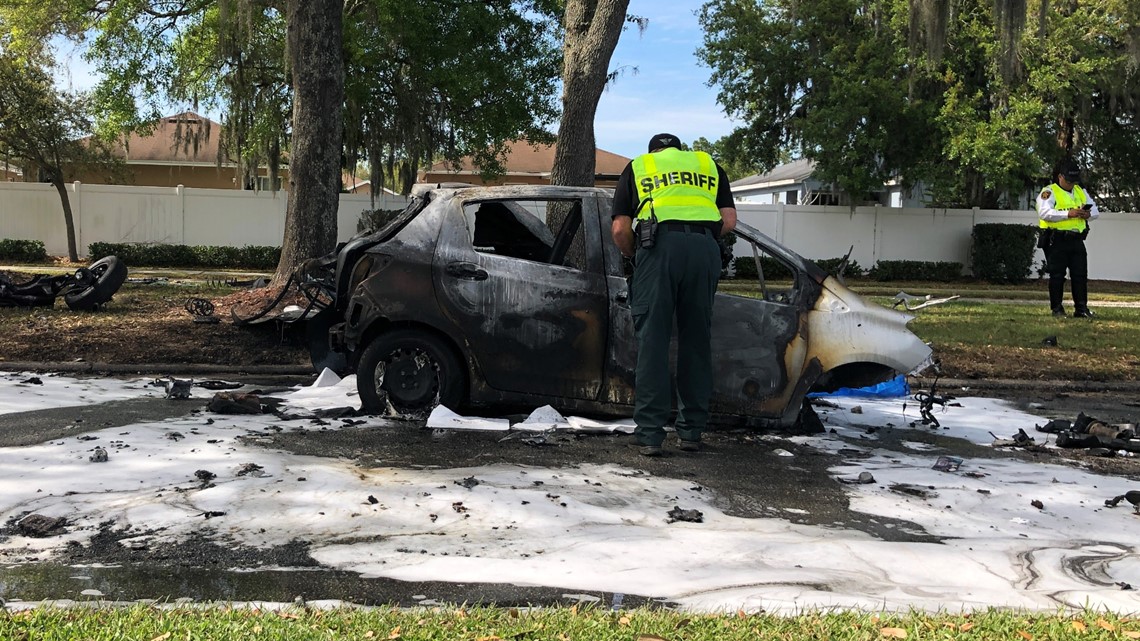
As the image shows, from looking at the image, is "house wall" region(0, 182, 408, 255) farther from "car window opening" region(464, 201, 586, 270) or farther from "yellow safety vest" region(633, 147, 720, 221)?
"yellow safety vest" region(633, 147, 720, 221)

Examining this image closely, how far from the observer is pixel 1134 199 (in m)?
29.5

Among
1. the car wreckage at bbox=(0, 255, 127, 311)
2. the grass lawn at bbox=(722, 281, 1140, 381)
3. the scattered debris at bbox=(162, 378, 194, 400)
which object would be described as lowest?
the scattered debris at bbox=(162, 378, 194, 400)

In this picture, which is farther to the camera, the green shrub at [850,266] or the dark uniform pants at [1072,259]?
the green shrub at [850,266]

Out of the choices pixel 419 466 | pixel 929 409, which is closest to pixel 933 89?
pixel 929 409

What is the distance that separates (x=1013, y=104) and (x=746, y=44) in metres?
6.85

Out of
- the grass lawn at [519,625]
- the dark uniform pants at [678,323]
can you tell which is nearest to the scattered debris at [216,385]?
the dark uniform pants at [678,323]

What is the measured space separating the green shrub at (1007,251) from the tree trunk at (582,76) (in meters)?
18.3

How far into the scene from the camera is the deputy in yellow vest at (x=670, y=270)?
19.4 ft

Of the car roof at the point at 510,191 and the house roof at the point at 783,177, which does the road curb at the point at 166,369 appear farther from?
the house roof at the point at 783,177

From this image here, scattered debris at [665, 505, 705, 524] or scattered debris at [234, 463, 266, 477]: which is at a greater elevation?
scattered debris at [234, 463, 266, 477]

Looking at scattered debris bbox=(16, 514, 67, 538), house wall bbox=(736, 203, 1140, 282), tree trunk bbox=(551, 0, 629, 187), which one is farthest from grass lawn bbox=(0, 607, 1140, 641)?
Answer: house wall bbox=(736, 203, 1140, 282)

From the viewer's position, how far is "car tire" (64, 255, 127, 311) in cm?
1112

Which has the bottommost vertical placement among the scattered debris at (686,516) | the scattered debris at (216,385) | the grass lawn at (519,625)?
the scattered debris at (686,516)

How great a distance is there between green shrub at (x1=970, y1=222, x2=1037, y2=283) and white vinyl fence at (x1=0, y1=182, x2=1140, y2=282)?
2.42 feet
